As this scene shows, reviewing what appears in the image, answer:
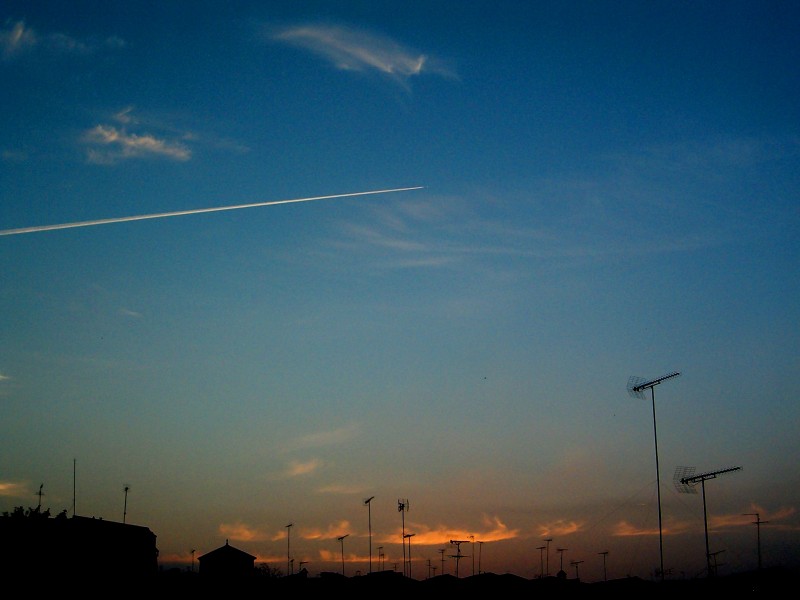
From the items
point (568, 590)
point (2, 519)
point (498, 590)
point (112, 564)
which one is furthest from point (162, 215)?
point (568, 590)

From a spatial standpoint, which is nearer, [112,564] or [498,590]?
[112,564]

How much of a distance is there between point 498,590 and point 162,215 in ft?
222

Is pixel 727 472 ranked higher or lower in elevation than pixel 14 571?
higher

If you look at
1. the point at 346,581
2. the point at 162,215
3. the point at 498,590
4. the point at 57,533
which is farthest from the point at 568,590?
the point at 162,215

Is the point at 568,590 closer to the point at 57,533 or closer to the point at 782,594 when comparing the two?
the point at 782,594

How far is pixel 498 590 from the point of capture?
99688 mm

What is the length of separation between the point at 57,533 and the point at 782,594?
84.1 m

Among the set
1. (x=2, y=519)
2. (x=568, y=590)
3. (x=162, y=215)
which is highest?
(x=162, y=215)

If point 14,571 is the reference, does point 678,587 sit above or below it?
below

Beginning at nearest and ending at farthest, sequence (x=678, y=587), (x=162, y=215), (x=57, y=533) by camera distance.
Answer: (x=162, y=215) → (x=57, y=533) → (x=678, y=587)

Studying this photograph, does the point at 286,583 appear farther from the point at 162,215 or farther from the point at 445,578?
the point at 162,215

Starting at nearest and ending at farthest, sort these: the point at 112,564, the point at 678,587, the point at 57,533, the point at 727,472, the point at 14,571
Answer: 1. the point at 14,571
2. the point at 57,533
3. the point at 112,564
4. the point at 727,472
5. the point at 678,587

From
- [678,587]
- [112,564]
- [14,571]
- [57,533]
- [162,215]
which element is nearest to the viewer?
[162,215]

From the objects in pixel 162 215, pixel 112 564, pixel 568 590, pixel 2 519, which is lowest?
pixel 568 590
